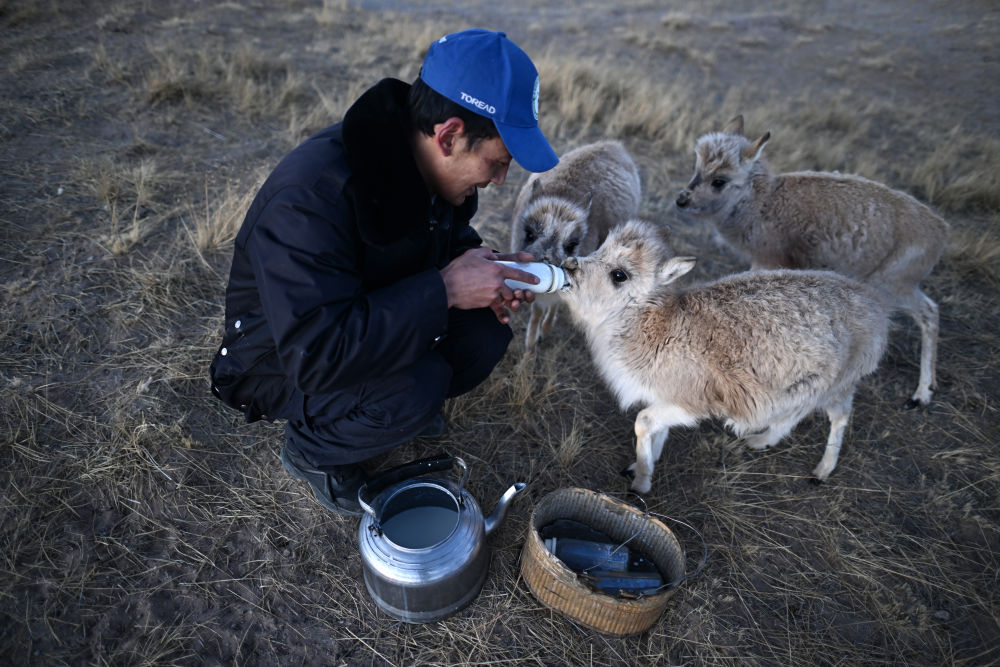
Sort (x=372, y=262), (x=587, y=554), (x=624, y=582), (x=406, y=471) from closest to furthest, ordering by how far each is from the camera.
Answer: (x=372, y=262), (x=624, y=582), (x=587, y=554), (x=406, y=471)

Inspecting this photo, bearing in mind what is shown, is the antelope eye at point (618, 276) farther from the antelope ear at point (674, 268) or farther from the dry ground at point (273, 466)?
the dry ground at point (273, 466)

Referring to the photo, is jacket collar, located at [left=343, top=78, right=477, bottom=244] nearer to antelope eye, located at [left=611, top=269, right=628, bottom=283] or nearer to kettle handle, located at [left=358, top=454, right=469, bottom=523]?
kettle handle, located at [left=358, top=454, right=469, bottom=523]

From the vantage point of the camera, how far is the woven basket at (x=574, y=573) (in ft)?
8.37

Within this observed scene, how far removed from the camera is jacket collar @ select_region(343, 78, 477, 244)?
2.38 m

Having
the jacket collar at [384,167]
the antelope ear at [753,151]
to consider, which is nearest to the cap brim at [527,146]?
the jacket collar at [384,167]

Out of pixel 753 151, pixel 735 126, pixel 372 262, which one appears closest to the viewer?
pixel 372 262

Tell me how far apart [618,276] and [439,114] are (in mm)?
1763

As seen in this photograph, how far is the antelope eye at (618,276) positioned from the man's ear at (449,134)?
158cm

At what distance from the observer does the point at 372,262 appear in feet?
8.61

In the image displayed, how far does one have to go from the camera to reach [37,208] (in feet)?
15.7

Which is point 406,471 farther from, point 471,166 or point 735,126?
point 735,126

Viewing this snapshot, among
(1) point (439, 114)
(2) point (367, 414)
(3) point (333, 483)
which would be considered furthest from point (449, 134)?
(3) point (333, 483)

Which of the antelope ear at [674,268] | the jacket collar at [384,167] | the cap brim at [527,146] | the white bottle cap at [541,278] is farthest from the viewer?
the antelope ear at [674,268]

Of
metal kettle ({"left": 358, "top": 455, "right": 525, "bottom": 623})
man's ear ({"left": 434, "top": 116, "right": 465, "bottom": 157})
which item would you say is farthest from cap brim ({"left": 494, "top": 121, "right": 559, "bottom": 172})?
metal kettle ({"left": 358, "top": 455, "right": 525, "bottom": 623})
